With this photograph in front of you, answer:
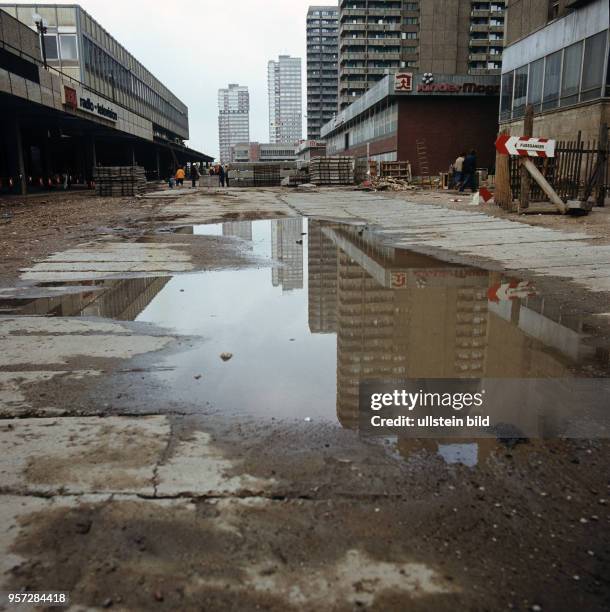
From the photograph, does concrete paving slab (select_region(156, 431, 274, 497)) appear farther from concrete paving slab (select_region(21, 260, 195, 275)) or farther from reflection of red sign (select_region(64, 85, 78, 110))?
reflection of red sign (select_region(64, 85, 78, 110))

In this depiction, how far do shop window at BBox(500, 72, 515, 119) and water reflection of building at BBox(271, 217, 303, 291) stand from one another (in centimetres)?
2516

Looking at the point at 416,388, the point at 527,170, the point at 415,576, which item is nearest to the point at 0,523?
the point at 415,576

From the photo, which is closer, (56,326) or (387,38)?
(56,326)

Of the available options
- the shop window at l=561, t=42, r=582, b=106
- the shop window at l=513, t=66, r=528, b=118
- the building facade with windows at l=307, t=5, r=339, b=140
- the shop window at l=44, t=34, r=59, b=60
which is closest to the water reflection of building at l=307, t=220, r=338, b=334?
the shop window at l=561, t=42, r=582, b=106

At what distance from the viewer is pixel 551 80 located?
29922 mm

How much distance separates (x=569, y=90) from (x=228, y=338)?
2918 cm

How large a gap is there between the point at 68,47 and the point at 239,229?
40526mm

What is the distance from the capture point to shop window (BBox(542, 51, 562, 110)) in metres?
29.2

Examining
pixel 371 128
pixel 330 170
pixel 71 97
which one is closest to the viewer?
pixel 71 97

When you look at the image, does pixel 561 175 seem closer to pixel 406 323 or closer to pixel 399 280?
pixel 399 280

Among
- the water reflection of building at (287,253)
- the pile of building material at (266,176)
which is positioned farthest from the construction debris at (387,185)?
the water reflection of building at (287,253)

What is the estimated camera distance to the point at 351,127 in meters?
78.3

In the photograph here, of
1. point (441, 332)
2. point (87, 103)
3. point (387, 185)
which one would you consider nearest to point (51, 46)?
point (87, 103)

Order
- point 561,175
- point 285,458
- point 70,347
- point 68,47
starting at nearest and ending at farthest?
1. point 285,458
2. point 70,347
3. point 561,175
4. point 68,47
